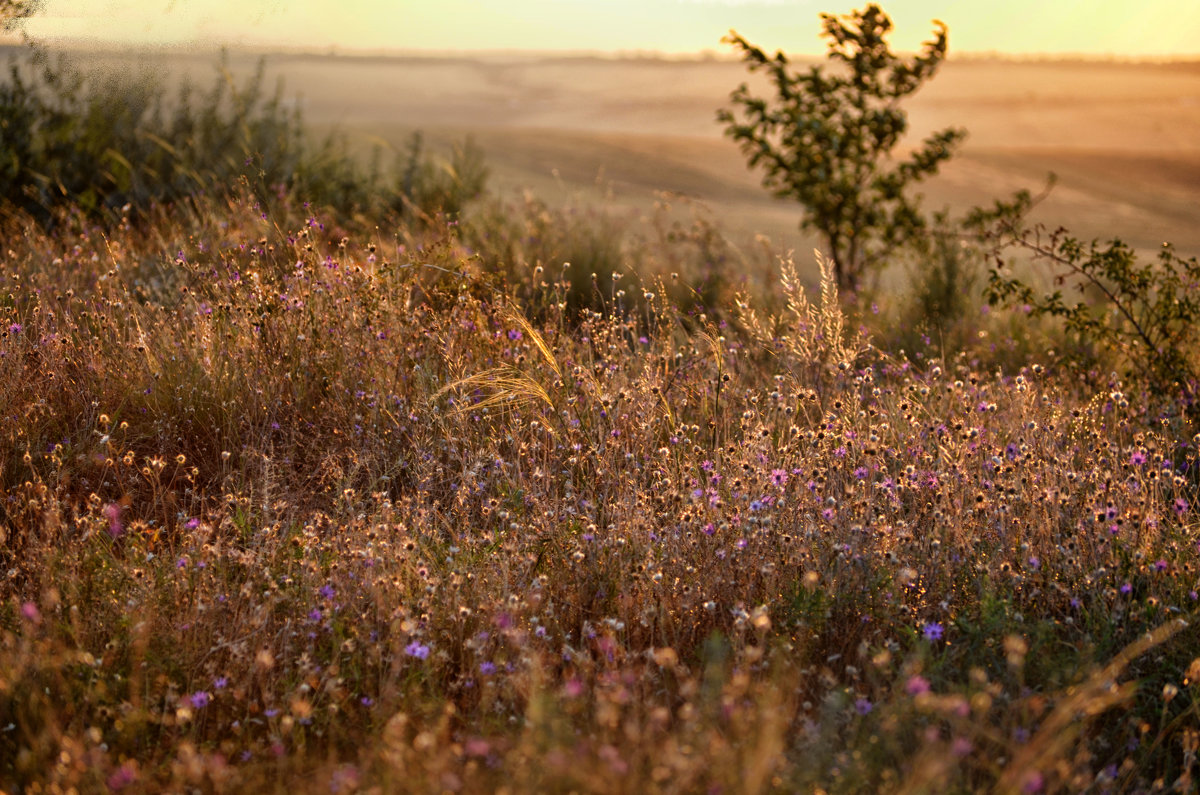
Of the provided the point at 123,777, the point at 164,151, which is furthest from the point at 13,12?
the point at 123,777

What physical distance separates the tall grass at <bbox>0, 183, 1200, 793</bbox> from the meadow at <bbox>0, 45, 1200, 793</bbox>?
17 millimetres

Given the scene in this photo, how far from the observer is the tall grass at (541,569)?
7.43 ft

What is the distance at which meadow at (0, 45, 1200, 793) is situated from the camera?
2266 millimetres

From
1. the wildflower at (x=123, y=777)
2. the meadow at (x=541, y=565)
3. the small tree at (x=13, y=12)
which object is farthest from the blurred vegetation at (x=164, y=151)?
the wildflower at (x=123, y=777)

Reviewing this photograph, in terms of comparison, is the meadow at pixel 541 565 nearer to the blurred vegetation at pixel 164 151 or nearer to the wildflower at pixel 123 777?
the wildflower at pixel 123 777

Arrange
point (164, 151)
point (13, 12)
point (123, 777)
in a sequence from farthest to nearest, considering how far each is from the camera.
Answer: point (164, 151), point (13, 12), point (123, 777)

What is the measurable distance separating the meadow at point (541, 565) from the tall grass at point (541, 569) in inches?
0.7

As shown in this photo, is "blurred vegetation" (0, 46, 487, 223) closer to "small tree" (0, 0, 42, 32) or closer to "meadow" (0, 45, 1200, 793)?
"small tree" (0, 0, 42, 32)

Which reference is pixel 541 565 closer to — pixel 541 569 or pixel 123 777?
pixel 541 569

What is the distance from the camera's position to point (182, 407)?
4.16 metres

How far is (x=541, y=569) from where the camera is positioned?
319cm

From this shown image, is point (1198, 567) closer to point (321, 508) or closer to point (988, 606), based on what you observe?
point (988, 606)

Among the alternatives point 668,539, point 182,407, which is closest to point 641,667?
point 668,539

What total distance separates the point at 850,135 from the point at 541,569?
18.0 ft
